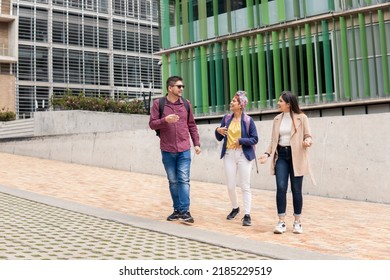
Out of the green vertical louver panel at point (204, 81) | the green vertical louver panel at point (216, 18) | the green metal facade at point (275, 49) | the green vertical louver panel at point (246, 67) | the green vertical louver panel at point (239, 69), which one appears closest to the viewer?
the green metal facade at point (275, 49)

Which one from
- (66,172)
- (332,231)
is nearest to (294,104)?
(332,231)

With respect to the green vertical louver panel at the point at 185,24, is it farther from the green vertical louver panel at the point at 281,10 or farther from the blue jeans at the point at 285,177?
the blue jeans at the point at 285,177

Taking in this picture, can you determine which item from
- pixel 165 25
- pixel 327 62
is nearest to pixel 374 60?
pixel 327 62

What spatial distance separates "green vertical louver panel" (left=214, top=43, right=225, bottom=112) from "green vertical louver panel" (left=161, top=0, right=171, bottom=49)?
113 inches

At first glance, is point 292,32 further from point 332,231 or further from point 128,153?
point 332,231

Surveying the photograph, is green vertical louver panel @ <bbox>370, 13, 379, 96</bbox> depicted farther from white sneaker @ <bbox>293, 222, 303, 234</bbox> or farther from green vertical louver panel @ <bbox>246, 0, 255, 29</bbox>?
white sneaker @ <bbox>293, 222, 303, 234</bbox>

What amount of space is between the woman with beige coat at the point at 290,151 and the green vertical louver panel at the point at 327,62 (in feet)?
36.9

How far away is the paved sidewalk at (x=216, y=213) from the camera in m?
5.41

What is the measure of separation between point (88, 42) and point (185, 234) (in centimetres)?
4415

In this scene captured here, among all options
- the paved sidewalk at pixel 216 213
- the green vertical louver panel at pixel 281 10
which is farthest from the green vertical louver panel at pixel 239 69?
the paved sidewalk at pixel 216 213

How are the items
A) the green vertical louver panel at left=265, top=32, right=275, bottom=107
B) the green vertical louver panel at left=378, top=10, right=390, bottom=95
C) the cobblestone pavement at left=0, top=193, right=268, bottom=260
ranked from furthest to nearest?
the green vertical louver panel at left=265, top=32, right=275, bottom=107, the green vertical louver panel at left=378, top=10, right=390, bottom=95, the cobblestone pavement at left=0, top=193, right=268, bottom=260

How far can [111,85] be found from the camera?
48562 millimetres

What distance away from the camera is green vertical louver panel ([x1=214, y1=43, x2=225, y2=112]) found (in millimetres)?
19828

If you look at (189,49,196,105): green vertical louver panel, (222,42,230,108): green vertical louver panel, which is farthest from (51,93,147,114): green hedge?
(222,42,230,108): green vertical louver panel
